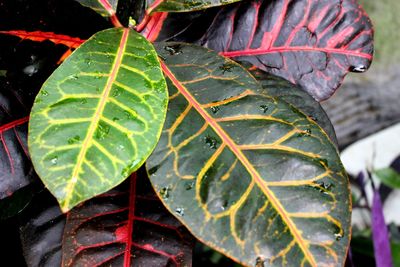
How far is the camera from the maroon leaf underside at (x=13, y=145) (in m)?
0.70

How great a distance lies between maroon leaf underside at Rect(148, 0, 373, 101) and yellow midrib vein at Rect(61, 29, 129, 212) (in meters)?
0.19

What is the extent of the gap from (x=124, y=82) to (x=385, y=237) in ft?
1.71

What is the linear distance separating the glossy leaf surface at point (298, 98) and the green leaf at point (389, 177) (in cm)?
77

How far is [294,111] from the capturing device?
69 cm

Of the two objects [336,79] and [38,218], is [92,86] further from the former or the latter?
[336,79]

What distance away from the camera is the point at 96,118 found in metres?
0.59

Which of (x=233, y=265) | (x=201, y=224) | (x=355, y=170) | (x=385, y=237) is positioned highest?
(x=201, y=224)

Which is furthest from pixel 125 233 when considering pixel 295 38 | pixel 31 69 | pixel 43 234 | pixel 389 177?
pixel 389 177

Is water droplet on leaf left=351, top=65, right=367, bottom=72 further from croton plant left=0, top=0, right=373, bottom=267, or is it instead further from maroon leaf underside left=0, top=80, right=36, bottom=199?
maroon leaf underside left=0, top=80, right=36, bottom=199

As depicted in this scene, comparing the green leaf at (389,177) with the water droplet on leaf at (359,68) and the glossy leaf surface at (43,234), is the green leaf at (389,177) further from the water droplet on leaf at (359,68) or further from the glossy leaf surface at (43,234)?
the glossy leaf surface at (43,234)

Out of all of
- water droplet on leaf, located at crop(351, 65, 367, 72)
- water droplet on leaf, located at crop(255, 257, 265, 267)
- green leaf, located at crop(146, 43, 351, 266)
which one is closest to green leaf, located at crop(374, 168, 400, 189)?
water droplet on leaf, located at crop(351, 65, 367, 72)

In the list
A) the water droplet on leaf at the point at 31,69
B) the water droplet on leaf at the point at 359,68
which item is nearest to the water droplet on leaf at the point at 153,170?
the water droplet on leaf at the point at 31,69

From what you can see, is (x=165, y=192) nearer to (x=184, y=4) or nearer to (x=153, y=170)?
(x=153, y=170)

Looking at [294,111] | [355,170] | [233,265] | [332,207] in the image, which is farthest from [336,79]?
[355,170]
